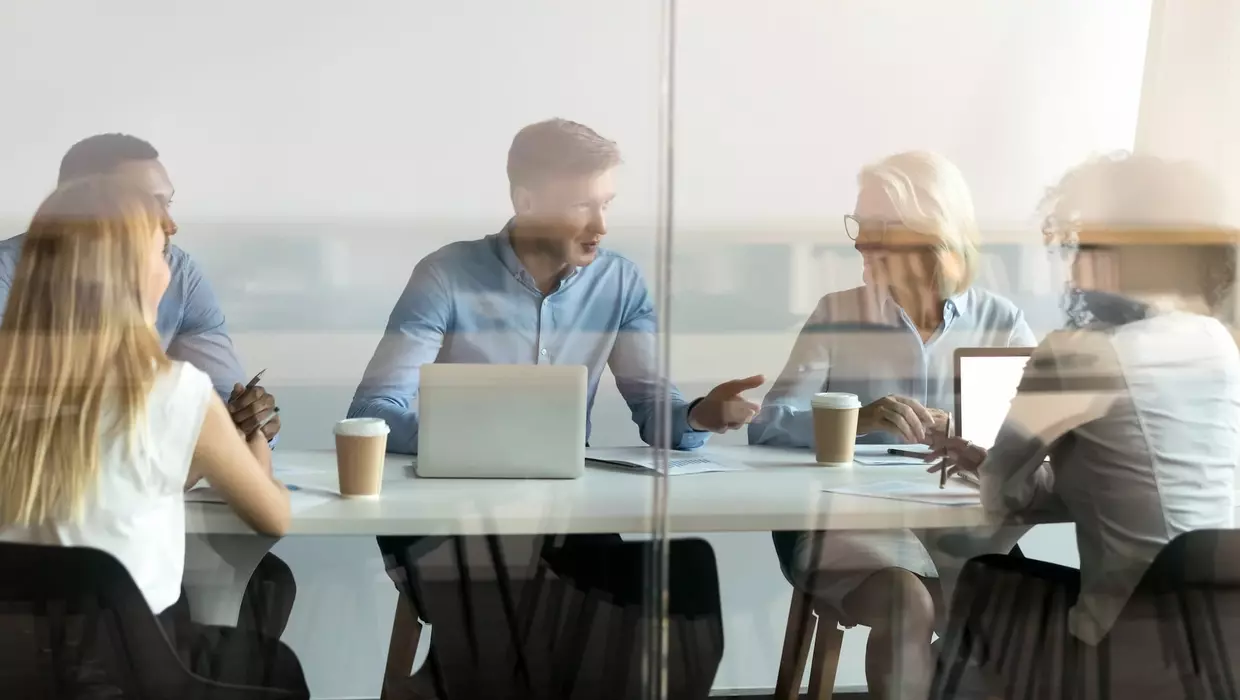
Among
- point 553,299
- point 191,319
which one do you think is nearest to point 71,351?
point 191,319

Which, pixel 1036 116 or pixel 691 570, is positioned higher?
pixel 1036 116

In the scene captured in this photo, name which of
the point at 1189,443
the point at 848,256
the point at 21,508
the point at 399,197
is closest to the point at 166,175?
the point at 399,197

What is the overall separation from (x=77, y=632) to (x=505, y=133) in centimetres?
100

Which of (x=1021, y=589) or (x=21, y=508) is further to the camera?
(x=1021, y=589)

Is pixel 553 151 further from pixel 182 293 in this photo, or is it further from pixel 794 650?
pixel 794 650

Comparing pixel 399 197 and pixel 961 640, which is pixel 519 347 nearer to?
pixel 399 197

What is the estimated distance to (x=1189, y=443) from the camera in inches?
52.5

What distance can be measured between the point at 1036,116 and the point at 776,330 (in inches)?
24.8

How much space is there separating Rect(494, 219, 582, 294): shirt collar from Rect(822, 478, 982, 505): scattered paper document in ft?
2.03

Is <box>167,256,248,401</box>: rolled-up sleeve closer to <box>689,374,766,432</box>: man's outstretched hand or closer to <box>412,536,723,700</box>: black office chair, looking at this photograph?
<box>412,536,723,700</box>: black office chair

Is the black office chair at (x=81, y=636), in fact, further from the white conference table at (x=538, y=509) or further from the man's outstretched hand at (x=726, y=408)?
the man's outstretched hand at (x=726, y=408)

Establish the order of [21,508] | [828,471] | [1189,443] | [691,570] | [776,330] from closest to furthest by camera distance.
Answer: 1. [21,508]
2. [1189,443]
3. [828,471]
4. [691,570]
5. [776,330]

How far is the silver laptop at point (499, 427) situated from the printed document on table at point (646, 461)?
0.25ft

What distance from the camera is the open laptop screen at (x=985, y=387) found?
1.51m
